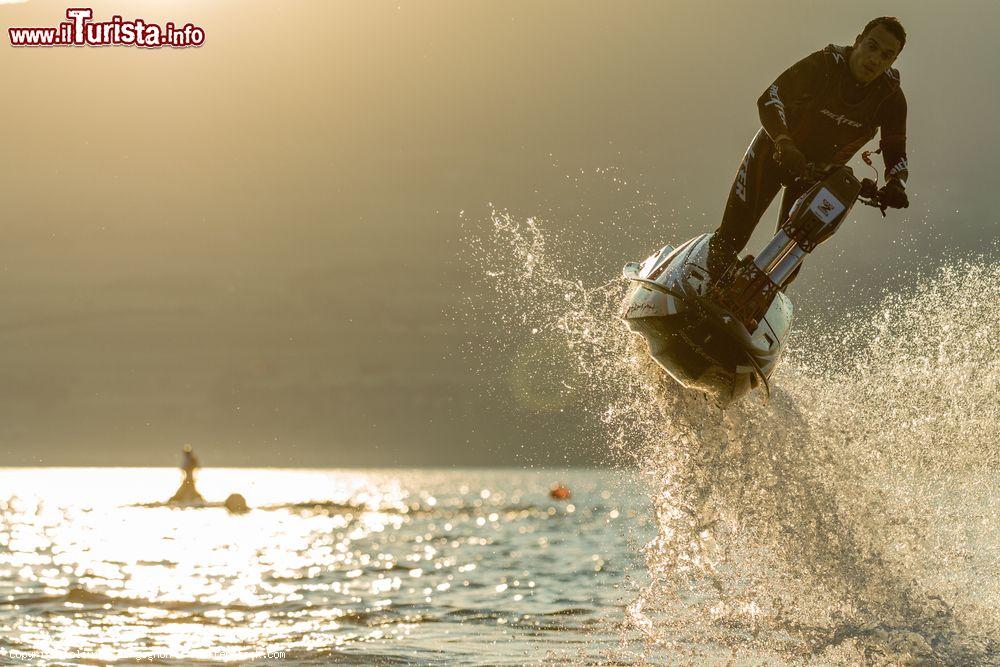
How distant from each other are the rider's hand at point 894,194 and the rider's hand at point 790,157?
3.36ft

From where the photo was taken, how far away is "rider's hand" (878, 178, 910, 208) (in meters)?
12.1

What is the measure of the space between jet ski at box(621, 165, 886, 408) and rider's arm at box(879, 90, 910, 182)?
33cm

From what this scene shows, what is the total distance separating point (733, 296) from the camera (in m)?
12.0

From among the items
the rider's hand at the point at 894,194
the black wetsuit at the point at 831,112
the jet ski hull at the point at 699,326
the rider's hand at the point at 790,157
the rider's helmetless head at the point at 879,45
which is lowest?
the jet ski hull at the point at 699,326

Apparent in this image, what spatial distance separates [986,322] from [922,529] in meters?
4.39

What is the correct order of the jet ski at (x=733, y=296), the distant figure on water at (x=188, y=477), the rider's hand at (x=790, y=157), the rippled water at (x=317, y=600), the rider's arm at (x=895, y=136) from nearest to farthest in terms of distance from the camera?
the rider's hand at (x=790, y=157), the jet ski at (x=733, y=296), the rider's arm at (x=895, y=136), the rippled water at (x=317, y=600), the distant figure on water at (x=188, y=477)

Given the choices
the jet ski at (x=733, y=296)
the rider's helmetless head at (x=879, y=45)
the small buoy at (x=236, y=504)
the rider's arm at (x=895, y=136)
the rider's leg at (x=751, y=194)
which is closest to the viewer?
the rider's helmetless head at (x=879, y=45)

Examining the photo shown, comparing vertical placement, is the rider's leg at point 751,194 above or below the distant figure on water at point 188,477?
below

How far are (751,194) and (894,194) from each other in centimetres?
153

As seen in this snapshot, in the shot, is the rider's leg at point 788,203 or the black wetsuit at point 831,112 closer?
the black wetsuit at point 831,112

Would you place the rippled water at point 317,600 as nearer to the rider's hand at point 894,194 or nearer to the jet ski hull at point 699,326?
the jet ski hull at point 699,326

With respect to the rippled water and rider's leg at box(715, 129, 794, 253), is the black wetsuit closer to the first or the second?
rider's leg at box(715, 129, 794, 253)

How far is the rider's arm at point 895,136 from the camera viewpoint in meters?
12.2

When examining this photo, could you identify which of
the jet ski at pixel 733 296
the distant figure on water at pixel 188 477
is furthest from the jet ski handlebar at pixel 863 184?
the distant figure on water at pixel 188 477
